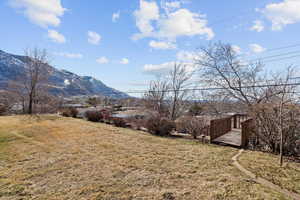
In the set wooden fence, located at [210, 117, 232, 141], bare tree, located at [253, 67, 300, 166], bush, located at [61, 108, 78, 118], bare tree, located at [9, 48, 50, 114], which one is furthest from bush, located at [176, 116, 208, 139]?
bare tree, located at [9, 48, 50, 114]

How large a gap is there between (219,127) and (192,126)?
1235 millimetres

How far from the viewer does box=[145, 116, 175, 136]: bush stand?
28.4ft

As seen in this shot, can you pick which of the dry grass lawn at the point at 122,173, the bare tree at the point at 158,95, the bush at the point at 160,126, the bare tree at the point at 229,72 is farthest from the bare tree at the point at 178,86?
the dry grass lawn at the point at 122,173

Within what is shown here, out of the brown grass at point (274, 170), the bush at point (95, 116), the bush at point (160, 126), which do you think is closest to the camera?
the brown grass at point (274, 170)

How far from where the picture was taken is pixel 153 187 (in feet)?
10.4

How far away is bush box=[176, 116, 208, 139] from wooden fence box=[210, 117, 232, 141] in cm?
81

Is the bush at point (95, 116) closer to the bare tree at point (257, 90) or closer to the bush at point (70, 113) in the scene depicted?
the bush at point (70, 113)

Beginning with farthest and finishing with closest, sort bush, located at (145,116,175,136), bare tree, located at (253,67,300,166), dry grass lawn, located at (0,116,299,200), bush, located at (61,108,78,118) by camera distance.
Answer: bush, located at (61,108,78,118) → bush, located at (145,116,175,136) → bare tree, located at (253,67,300,166) → dry grass lawn, located at (0,116,299,200)

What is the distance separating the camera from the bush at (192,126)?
26.9 feet

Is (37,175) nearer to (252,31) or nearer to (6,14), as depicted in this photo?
(6,14)

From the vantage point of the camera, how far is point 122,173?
3.80 metres

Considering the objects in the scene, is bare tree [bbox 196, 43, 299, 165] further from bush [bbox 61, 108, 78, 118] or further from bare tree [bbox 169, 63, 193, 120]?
bush [bbox 61, 108, 78, 118]

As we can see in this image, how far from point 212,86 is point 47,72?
48.6ft

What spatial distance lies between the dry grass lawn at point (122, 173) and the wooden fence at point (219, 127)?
1361 mm
